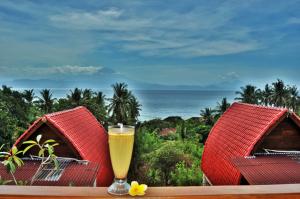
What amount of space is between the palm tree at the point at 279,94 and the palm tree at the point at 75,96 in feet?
48.3

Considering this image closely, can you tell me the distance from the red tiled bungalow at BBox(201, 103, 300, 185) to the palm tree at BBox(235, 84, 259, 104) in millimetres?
16872

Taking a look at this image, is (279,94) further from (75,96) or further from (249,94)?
(75,96)

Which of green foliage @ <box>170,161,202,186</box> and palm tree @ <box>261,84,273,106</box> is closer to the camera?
green foliage @ <box>170,161,202,186</box>

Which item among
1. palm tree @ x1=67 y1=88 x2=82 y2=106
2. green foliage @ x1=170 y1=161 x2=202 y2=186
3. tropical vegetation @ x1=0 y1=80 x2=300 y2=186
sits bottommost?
green foliage @ x1=170 y1=161 x2=202 y2=186

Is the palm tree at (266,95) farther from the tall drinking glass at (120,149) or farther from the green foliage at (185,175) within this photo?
the tall drinking glass at (120,149)

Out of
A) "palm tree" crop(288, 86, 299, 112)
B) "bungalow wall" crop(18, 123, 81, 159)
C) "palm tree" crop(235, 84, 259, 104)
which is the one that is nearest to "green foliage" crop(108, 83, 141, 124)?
"palm tree" crop(235, 84, 259, 104)

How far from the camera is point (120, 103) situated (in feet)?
78.8

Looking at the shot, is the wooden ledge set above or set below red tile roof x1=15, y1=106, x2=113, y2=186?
above

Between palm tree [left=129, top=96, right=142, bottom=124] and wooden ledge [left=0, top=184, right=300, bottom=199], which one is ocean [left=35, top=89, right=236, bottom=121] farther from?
wooden ledge [left=0, top=184, right=300, bottom=199]

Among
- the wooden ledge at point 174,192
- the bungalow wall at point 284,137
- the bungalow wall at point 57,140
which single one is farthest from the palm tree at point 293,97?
the wooden ledge at point 174,192

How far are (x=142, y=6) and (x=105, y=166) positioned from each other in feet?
84.3

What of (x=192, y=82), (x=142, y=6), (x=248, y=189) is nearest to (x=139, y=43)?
(x=142, y=6)

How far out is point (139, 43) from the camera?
117 feet

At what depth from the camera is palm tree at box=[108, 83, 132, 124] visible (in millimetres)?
23297
